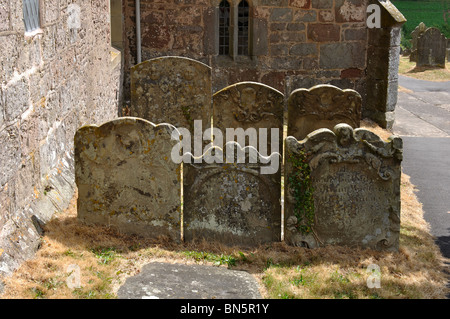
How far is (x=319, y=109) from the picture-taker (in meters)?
8.80

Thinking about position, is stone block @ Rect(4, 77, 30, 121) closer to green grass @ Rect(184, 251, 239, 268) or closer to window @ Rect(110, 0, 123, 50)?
green grass @ Rect(184, 251, 239, 268)

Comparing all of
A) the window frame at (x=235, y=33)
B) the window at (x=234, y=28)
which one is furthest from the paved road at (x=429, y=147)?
the window at (x=234, y=28)

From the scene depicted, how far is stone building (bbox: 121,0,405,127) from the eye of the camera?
13.1 metres

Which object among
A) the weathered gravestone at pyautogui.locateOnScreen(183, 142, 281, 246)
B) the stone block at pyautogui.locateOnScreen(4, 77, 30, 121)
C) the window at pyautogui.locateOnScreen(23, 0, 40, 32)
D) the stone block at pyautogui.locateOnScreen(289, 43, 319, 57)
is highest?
the window at pyautogui.locateOnScreen(23, 0, 40, 32)

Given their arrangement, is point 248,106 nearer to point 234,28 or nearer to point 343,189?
point 343,189

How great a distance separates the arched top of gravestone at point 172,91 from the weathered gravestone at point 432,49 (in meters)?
16.8

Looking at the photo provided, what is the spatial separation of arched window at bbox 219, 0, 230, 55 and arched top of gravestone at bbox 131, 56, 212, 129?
14.6ft

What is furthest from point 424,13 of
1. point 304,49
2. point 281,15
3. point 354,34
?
point 281,15

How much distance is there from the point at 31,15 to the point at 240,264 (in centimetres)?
327

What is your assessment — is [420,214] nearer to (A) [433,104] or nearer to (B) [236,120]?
(B) [236,120]

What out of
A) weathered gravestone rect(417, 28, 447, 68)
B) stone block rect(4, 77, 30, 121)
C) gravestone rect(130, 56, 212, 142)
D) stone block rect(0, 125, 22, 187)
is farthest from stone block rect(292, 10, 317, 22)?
weathered gravestone rect(417, 28, 447, 68)

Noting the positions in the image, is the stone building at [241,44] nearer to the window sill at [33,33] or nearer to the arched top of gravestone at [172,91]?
the arched top of gravestone at [172,91]

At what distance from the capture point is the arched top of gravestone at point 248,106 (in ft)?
29.7

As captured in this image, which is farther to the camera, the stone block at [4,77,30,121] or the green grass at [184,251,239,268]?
the green grass at [184,251,239,268]
